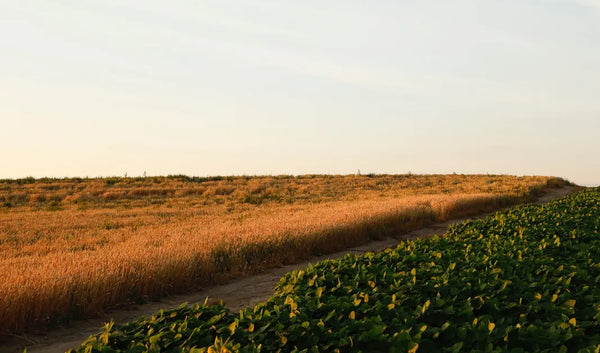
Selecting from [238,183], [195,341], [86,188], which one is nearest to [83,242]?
[195,341]

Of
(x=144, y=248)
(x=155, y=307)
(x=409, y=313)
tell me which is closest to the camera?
(x=409, y=313)

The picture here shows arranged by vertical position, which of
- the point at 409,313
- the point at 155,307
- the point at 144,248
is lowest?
the point at 155,307

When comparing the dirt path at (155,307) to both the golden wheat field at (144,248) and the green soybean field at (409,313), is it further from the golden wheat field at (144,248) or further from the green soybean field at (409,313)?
the green soybean field at (409,313)

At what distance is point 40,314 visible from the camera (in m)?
7.88

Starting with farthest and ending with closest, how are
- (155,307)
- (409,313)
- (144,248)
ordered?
(144,248) < (155,307) < (409,313)

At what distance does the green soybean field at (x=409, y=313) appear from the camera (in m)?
4.84

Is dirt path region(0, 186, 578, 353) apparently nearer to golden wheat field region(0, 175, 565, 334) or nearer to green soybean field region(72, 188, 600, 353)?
golden wheat field region(0, 175, 565, 334)

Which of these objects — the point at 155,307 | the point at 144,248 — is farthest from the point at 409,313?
the point at 144,248

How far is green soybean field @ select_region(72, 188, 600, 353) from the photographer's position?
4836 millimetres

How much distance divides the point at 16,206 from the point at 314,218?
22.2 meters

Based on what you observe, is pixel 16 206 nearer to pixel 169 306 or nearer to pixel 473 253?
pixel 169 306

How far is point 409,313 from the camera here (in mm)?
5734

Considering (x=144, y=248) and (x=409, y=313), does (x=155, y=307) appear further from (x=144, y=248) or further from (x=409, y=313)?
(x=409, y=313)

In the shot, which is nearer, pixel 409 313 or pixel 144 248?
pixel 409 313
